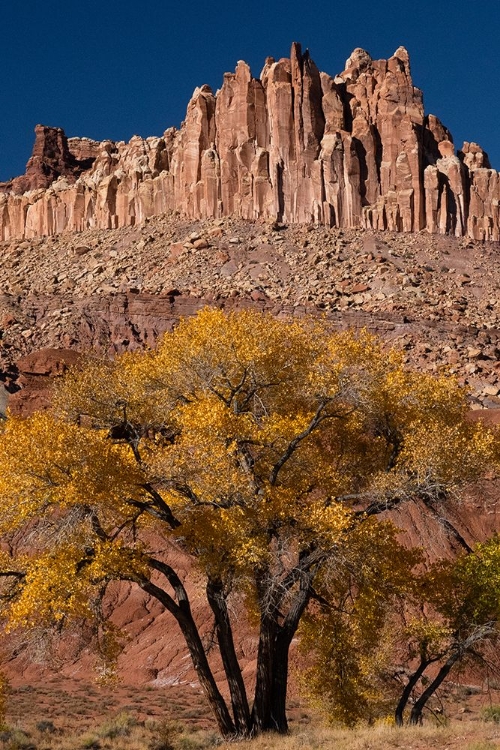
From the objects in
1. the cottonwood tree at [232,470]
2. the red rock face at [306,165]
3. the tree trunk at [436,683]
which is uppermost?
the red rock face at [306,165]

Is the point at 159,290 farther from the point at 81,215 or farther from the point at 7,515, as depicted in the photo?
the point at 7,515

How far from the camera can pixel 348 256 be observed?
84500mm

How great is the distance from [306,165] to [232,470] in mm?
91141

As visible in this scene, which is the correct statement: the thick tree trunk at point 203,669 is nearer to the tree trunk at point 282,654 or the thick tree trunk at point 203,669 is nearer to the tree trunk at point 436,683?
the tree trunk at point 282,654

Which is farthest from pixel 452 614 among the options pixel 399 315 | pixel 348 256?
pixel 348 256

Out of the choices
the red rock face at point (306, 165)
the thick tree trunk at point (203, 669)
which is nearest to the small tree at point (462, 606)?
the thick tree trunk at point (203, 669)

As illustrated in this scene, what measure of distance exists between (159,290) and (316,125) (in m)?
40.9

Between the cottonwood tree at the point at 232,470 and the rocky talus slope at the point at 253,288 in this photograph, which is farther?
the rocky talus slope at the point at 253,288

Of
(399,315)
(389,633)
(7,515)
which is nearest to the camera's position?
(7,515)

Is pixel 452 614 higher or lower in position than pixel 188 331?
lower

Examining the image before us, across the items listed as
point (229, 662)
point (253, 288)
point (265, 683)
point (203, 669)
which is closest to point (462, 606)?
point (265, 683)

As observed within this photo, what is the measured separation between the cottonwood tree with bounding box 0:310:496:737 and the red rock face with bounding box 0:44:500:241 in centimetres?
7910

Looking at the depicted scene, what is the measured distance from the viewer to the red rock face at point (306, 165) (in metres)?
98.4

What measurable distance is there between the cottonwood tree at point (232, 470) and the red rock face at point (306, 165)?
79.1 m
